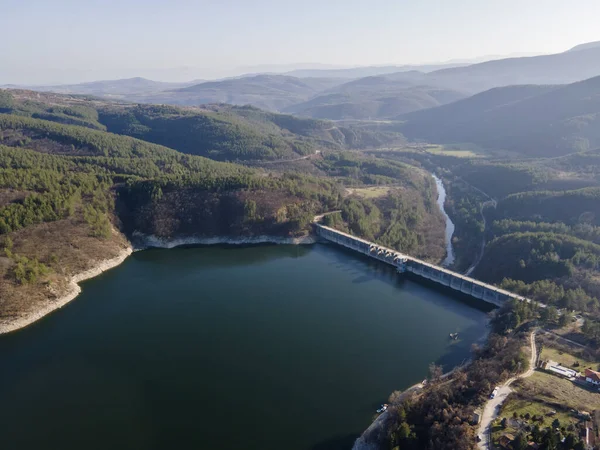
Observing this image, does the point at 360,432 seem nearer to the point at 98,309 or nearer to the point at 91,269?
the point at 98,309

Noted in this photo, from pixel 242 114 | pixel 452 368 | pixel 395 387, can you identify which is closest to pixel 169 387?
pixel 395 387

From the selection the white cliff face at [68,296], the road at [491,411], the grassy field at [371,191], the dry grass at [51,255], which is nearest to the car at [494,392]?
the road at [491,411]

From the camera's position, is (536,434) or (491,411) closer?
(536,434)

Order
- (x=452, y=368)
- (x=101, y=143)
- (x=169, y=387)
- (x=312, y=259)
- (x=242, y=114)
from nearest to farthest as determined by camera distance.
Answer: (x=169, y=387) → (x=452, y=368) → (x=312, y=259) → (x=101, y=143) → (x=242, y=114)

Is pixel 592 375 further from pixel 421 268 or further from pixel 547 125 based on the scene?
pixel 547 125

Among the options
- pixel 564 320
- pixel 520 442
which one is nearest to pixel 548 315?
pixel 564 320

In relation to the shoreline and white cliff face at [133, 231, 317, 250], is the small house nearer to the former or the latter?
the shoreline

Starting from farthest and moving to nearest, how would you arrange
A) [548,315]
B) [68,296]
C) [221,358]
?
[68,296] → [548,315] → [221,358]
